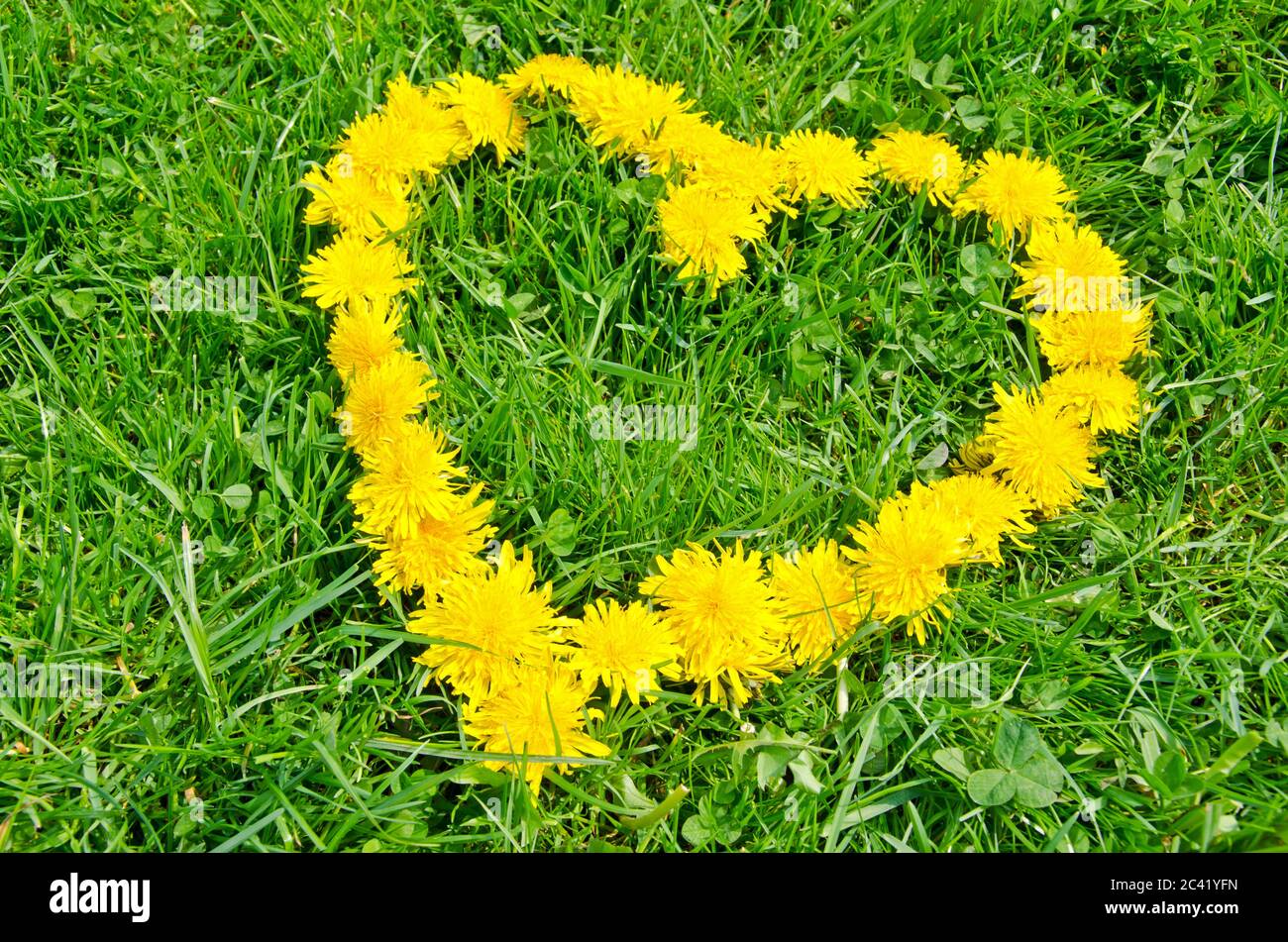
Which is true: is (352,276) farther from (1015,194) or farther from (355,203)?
(1015,194)

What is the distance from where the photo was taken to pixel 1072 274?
8.80 ft

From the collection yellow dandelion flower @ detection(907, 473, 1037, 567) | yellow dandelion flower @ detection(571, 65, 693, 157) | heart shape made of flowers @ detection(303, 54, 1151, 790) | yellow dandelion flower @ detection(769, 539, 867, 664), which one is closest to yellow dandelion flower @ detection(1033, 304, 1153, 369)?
heart shape made of flowers @ detection(303, 54, 1151, 790)

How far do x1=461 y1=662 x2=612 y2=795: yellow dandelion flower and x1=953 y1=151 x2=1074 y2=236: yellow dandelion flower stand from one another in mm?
1649

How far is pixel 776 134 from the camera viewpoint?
3000 millimetres

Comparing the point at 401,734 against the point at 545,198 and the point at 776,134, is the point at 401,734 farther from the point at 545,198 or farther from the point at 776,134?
the point at 776,134

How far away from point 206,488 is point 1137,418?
2.23 meters

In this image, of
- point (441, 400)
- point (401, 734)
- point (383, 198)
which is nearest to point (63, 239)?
point (383, 198)

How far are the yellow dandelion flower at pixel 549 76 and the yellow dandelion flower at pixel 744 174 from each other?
41 cm

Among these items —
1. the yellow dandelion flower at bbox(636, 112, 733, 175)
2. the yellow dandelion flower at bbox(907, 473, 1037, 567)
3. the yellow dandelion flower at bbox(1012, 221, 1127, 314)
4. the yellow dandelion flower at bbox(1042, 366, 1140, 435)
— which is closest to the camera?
the yellow dandelion flower at bbox(907, 473, 1037, 567)

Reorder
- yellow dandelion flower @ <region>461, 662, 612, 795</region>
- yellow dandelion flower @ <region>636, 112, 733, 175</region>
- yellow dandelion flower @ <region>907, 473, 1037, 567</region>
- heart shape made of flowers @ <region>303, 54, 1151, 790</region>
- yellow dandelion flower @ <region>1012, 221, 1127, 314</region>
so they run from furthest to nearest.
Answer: yellow dandelion flower @ <region>636, 112, 733, 175</region>, yellow dandelion flower @ <region>1012, 221, 1127, 314</region>, yellow dandelion flower @ <region>907, 473, 1037, 567</region>, heart shape made of flowers @ <region>303, 54, 1151, 790</region>, yellow dandelion flower @ <region>461, 662, 612, 795</region>

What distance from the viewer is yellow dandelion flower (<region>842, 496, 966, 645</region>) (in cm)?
227

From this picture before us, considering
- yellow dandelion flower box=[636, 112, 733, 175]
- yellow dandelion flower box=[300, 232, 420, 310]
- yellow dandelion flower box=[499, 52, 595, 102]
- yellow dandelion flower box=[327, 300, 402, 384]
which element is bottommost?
yellow dandelion flower box=[327, 300, 402, 384]

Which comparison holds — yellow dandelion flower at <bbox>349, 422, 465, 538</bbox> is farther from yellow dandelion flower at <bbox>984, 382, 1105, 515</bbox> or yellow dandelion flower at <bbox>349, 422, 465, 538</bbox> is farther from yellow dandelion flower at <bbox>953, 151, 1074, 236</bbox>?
yellow dandelion flower at <bbox>953, 151, 1074, 236</bbox>

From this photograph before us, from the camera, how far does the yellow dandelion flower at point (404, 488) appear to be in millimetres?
2281
